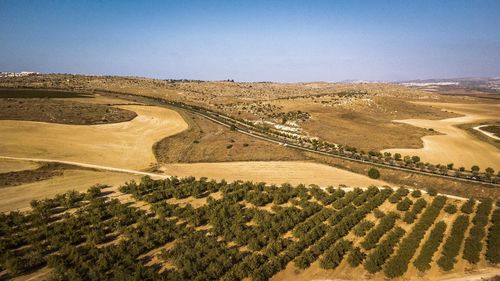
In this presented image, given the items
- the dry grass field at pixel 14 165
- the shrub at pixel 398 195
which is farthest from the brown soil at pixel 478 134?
the dry grass field at pixel 14 165

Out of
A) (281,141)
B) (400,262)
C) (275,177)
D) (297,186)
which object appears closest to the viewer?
(400,262)

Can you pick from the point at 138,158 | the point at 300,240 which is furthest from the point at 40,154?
the point at 300,240

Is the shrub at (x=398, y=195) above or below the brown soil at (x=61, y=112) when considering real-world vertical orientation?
below

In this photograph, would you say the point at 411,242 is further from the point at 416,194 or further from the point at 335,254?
the point at 416,194

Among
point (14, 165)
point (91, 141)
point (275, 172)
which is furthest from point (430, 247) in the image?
point (91, 141)

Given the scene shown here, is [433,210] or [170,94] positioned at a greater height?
[170,94]

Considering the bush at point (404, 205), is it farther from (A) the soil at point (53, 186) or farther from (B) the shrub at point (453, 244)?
(A) the soil at point (53, 186)

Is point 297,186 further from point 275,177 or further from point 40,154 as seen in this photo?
point 40,154
